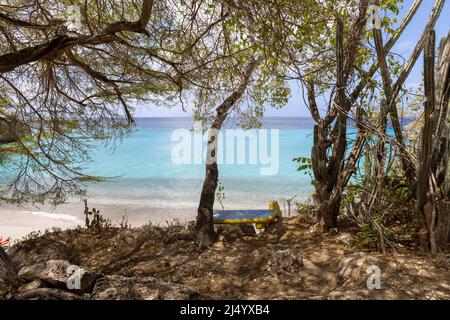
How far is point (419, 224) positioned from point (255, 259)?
191 cm

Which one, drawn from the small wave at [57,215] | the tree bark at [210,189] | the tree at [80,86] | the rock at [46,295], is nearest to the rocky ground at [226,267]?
the rock at [46,295]

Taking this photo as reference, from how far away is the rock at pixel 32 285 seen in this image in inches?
120

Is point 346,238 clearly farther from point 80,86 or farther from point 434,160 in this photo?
point 80,86

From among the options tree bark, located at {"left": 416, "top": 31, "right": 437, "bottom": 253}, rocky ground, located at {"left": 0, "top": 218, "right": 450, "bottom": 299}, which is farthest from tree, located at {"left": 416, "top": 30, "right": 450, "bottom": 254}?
rocky ground, located at {"left": 0, "top": 218, "right": 450, "bottom": 299}

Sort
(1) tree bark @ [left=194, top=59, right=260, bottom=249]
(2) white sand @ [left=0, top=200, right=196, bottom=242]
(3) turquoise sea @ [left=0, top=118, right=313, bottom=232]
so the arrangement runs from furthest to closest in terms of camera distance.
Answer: (3) turquoise sea @ [left=0, top=118, right=313, bottom=232], (2) white sand @ [left=0, top=200, right=196, bottom=242], (1) tree bark @ [left=194, top=59, right=260, bottom=249]

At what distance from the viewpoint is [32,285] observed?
10.1ft

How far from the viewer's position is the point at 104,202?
541 inches

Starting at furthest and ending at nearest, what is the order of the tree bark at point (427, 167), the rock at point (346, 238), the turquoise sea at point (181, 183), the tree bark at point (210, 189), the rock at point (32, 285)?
1. the turquoise sea at point (181, 183)
2. the tree bark at point (210, 189)
3. the rock at point (346, 238)
4. the tree bark at point (427, 167)
5. the rock at point (32, 285)

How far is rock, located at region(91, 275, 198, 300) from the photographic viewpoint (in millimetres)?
2928

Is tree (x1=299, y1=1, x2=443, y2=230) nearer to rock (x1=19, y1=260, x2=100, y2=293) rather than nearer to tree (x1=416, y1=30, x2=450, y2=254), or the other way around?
tree (x1=416, y1=30, x2=450, y2=254)

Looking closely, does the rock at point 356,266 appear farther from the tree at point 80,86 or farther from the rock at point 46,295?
the tree at point 80,86

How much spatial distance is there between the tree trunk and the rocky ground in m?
0.08

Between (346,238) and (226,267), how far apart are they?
1569 millimetres
